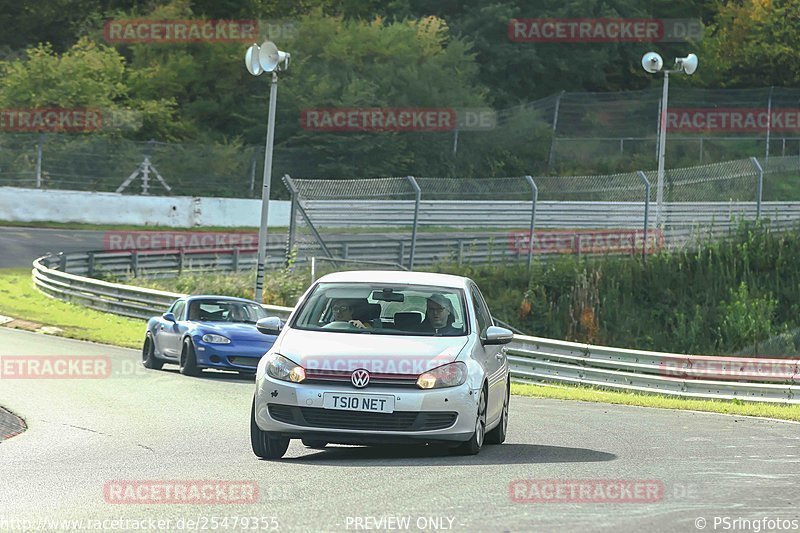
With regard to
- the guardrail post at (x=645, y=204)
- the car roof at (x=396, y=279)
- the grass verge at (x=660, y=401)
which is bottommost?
the grass verge at (x=660, y=401)

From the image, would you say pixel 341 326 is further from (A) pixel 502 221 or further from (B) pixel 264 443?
(A) pixel 502 221

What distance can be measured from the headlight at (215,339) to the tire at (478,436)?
9.67 m

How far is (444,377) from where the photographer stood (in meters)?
11.4

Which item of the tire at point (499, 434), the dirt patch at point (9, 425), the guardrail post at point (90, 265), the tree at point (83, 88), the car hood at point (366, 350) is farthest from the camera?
the tree at point (83, 88)

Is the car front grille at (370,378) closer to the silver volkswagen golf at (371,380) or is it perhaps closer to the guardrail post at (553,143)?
the silver volkswagen golf at (371,380)

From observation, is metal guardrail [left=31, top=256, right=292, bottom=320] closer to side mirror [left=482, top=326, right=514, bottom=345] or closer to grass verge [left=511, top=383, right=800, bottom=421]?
grass verge [left=511, top=383, right=800, bottom=421]

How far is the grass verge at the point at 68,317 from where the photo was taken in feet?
94.0

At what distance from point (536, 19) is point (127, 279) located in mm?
33030

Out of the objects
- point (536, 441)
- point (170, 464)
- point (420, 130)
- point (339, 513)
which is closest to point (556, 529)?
point (339, 513)

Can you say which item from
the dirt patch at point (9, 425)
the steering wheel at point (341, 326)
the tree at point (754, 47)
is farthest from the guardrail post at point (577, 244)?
the tree at point (754, 47)

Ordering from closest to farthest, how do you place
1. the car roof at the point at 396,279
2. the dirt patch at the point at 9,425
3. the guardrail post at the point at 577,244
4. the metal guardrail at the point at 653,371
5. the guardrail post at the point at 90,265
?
1. the car roof at the point at 396,279
2. the dirt patch at the point at 9,425
3. the metal guardrail at the point at 653,371
4. the guardrail post at the point at 577,244
5. the guardrail post at the point at 90,265

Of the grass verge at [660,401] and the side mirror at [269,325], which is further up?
the side mirror at [269,325]

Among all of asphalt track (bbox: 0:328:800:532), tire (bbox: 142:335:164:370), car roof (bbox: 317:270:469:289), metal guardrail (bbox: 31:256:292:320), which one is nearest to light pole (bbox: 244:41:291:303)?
metal guardrail (bbox: 31:256:292:320)

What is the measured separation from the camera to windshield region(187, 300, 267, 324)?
22.6 metres
